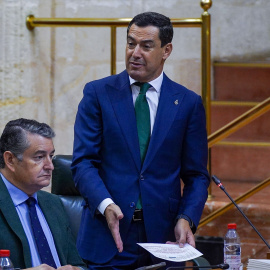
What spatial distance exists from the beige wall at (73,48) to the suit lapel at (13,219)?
2803 millimetres

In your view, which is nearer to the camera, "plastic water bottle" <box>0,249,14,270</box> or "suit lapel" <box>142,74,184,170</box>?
"plastic water bottle" <box>0,249,14,270</box>

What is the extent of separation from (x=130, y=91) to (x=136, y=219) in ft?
1.72

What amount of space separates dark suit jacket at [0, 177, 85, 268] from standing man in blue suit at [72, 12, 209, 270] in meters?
0.13

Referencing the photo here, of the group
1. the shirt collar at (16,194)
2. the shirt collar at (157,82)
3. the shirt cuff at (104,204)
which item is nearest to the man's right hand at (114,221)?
the shirt cuff at (104,204)

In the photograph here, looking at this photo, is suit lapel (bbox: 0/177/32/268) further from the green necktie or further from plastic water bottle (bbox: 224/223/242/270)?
plastic water bottle (bbox: 224/223/242/270)

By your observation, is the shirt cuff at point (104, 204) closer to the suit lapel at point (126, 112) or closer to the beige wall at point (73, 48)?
the suit lapel at point (126, 112)

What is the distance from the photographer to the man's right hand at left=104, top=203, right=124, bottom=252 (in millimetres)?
2992

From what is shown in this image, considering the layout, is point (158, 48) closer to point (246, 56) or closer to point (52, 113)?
point (52, 113)

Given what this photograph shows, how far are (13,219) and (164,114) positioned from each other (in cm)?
76

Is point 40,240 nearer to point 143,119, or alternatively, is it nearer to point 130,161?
point 130,161

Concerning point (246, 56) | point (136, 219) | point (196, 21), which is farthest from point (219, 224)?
point (136, 219)

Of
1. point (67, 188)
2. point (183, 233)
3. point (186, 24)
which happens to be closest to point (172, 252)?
point (183, 233)

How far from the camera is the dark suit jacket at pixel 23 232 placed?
2.85 metres

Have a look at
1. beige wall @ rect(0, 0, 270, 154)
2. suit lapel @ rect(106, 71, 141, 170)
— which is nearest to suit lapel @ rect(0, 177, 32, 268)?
suit lapel @ rect(106, 71, 141, 170)
